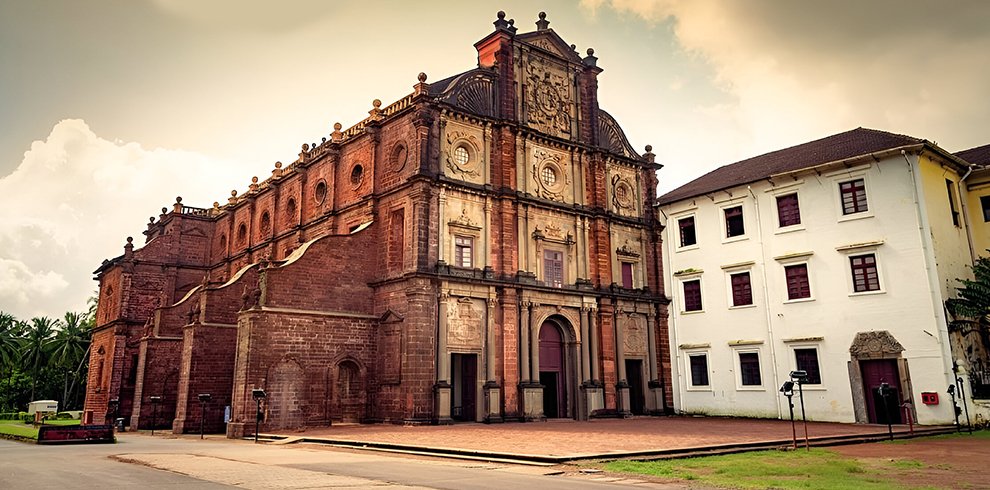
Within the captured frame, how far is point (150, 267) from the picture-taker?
42500 mm

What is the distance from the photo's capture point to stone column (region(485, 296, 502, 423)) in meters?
26.2

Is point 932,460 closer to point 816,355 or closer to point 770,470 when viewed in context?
point 770,470

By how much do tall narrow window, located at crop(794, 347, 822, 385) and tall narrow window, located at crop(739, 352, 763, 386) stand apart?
68.5 inches

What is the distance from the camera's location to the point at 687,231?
33.4 m

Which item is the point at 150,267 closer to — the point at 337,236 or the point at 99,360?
the point at 99,360

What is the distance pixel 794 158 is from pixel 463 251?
15.7m

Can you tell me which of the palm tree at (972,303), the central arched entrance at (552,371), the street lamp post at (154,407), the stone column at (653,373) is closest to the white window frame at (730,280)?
the stone column at (653,373)

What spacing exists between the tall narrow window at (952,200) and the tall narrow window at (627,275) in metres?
13.7

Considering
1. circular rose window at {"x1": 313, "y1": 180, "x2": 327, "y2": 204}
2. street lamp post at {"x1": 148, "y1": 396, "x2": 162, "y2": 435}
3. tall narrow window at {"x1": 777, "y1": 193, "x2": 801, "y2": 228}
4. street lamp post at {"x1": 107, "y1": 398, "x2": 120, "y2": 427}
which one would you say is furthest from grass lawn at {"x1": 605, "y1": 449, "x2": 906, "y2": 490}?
street lamp post at {"x1": 107, "y1": 398, "x2": 120, "y2": 427}

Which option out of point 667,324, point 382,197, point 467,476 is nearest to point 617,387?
point 667,324

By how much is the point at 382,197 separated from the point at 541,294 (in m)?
8.08

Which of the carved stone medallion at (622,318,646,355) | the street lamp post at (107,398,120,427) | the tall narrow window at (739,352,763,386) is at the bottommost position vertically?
the street lamp post at (107,398,120,427)

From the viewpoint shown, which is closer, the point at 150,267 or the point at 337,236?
the point at 337,236

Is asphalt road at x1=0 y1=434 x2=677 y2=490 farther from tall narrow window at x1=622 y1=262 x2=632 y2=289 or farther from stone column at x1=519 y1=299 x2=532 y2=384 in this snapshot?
tall narrow window at x1=622 y1=262 x2=632 y2=289
